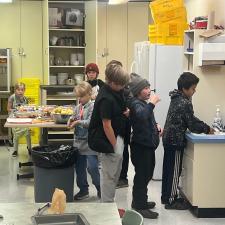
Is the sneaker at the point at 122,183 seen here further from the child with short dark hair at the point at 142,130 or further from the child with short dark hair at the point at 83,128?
the child with short dark hair at the point at 142,130

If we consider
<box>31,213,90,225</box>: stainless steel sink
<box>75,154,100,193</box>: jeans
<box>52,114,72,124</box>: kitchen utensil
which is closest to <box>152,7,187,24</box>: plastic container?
<box>52,114,72,124</box>: kitchen utensil

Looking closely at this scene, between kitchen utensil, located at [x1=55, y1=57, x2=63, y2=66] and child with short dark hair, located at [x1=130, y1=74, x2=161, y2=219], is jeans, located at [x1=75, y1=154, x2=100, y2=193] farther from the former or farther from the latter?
kitchen utensil, located at [x1=55, y1=57, x2=63, y2=66]

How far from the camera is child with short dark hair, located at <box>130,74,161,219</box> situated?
404 cm

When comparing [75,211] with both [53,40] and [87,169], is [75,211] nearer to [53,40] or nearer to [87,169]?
[87,169]

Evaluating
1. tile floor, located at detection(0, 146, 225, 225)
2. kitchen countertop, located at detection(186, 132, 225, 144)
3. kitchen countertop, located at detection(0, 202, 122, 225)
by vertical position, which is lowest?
tile floor, located at detection(0, 146, 225, 225)

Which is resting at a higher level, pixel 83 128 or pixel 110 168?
pixel 83 128

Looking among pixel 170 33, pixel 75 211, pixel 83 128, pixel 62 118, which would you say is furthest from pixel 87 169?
pixel 75 211

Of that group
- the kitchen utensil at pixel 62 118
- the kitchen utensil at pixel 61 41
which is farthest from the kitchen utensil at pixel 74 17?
the kitchen utensil at pixel 62 118

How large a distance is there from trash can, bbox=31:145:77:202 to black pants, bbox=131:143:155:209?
657 mm

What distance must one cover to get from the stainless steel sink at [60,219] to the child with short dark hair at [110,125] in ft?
4.93

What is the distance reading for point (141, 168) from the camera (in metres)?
4.24

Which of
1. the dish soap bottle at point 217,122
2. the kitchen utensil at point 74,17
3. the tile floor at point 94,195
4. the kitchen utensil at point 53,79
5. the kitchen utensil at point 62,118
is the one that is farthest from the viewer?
the kitchen utensil at point 53,79

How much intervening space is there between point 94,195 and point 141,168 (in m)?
1.09

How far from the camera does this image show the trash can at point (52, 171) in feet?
14.4
